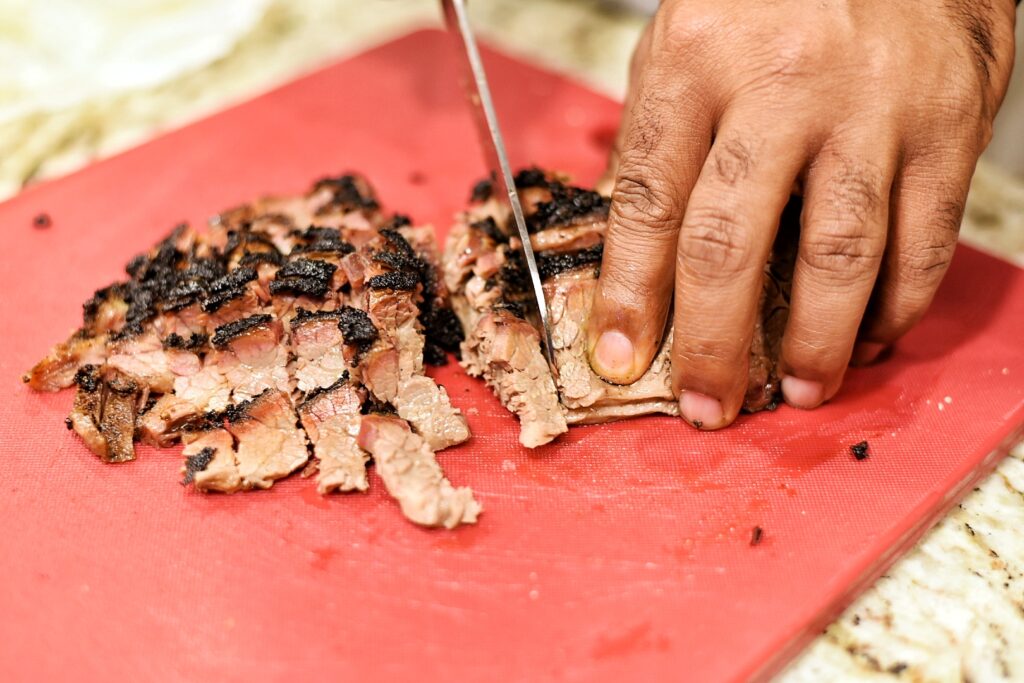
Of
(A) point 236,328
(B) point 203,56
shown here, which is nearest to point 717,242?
(A) point 236,328

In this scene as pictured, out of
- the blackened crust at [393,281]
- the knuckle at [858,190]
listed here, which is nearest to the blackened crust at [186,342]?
the blackened crust at [393,281]

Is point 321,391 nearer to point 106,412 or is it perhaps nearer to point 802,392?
point 106,412

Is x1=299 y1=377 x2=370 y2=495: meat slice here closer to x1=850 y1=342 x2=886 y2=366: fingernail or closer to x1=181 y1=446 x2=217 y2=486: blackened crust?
x1=181 y1=446 x2=217 y2=486: blackened crust

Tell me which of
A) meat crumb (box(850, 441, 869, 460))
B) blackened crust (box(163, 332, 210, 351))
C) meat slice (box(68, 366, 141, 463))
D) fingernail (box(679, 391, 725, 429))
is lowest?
meat crumb (box(850, 441, 869, 460))

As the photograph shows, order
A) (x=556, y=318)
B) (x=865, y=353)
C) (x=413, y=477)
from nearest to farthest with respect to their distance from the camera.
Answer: (x=413, y=477) < (x=556, y=318) < (x=865, y=353)

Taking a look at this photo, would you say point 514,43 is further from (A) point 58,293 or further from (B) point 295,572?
(B) point 295,572

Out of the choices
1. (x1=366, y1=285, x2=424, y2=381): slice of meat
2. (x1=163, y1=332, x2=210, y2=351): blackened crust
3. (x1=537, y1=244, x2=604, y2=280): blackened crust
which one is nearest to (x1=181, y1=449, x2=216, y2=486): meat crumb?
(x1=163, y1=332, x2=210, y2=351): blackened crust

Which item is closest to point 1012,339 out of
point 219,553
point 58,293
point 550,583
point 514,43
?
point 550,583
